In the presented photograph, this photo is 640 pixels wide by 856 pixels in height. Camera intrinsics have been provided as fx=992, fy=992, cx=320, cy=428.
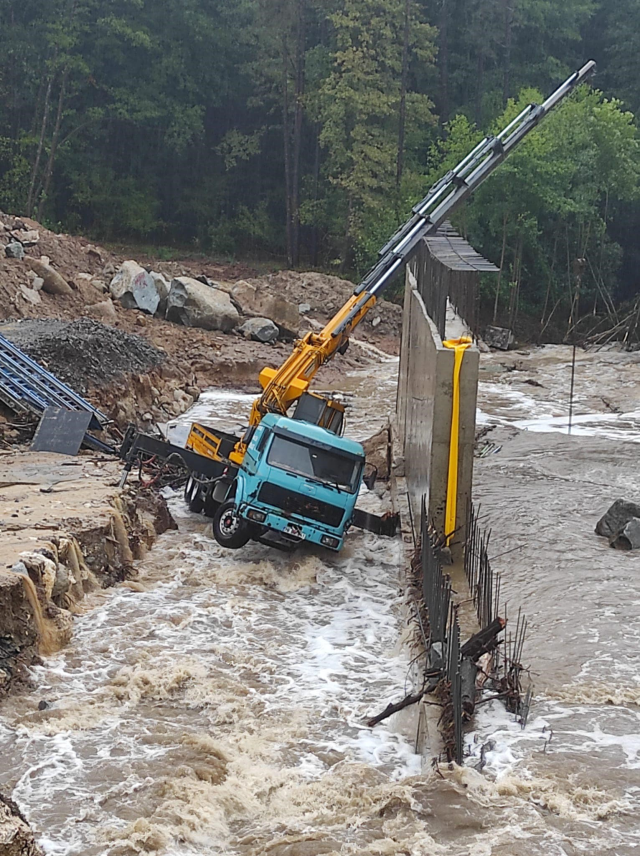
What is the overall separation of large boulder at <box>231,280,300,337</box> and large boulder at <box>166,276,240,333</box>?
5.00ft

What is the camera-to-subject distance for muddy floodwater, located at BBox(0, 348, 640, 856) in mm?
7945

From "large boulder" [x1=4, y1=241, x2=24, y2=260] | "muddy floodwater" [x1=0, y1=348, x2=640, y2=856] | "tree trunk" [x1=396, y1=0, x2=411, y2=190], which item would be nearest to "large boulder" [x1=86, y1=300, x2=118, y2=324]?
"large boulder" [x1=4, y1=241, x2=24, y2=260]

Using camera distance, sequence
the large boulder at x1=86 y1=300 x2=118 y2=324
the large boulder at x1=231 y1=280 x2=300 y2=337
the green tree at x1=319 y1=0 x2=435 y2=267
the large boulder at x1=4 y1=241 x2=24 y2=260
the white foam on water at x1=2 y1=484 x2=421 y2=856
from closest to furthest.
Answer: the white foam on water at x1=2 y1=484 x2=421 y2=856 < the large boulder at x1=86 y1=300 x2=118 y2=324 < the large boulder at x1=4 y1=241 x2=24 y2=260 < the large boulder at x1=231 y1=280 x2=300 y2=337 < the green tree at x1=319 y1=0 x2=435 y2=267

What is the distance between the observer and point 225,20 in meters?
52.2

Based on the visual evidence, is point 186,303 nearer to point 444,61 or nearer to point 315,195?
point 315,195

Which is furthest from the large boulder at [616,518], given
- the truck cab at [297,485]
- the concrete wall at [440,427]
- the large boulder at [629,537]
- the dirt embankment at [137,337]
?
the dirt embankment at [137,337]

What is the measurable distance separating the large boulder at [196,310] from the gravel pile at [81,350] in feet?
21.9

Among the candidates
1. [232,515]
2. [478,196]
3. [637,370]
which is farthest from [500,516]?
[478,196]

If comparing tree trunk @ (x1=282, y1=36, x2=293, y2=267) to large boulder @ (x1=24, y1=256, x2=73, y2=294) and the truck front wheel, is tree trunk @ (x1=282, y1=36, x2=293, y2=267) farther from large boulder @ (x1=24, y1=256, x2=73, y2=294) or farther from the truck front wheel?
the truck front wheel

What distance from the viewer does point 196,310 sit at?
112 ft

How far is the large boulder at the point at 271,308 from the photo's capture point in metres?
35.9

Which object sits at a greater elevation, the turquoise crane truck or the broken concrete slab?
the broken concrete slab

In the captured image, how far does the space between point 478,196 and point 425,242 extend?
26.4 meters

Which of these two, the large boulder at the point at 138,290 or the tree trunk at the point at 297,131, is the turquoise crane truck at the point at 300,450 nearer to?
the large boulder at the point at 138,290
